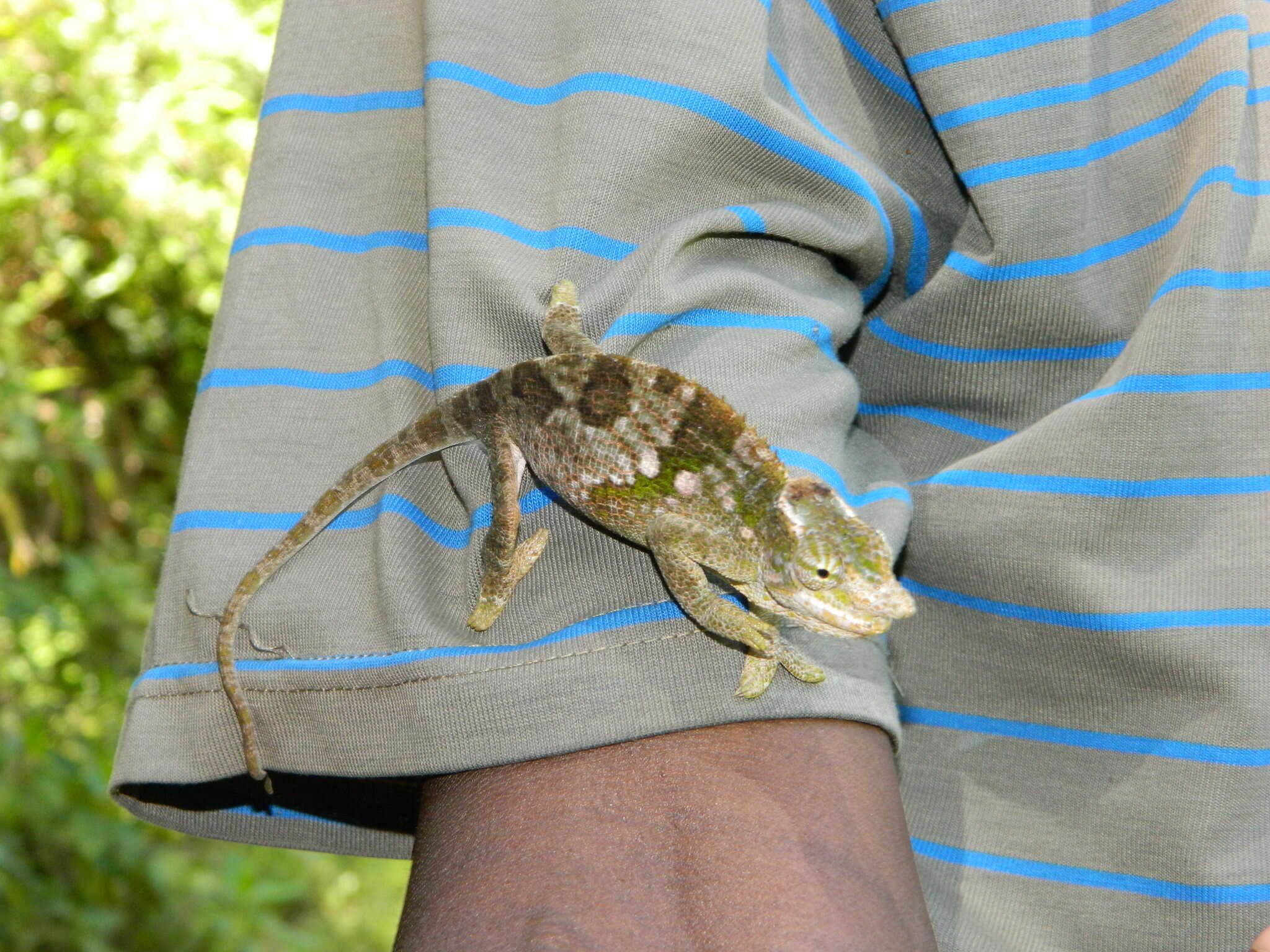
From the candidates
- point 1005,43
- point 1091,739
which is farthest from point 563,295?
point 1091,739

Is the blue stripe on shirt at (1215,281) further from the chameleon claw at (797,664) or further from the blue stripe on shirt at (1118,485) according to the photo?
the chameleon claw at (797,664)

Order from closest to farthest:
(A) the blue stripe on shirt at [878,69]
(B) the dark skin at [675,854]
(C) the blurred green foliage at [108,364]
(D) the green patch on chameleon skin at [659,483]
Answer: (B) the dark skin at [675,854] < (D) the green patch on chameleon skin at [659,483] < (A) the blue stripe on shirt at [878,69] < (C) the blurred green foliage at [108,364]

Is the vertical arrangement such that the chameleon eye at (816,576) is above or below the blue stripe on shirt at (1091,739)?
above

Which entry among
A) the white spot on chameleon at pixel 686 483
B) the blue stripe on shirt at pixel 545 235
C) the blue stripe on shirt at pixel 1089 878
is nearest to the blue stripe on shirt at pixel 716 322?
the blue stripe on shirt at pixel 545 235

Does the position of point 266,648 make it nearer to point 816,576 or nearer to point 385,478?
point 385,478

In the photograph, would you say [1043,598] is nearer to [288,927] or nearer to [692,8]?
[692,8]

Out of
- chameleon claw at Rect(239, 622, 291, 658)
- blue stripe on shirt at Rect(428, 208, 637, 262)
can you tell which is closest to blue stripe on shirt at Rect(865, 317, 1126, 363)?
blue stripe on shirt at Rect(428, 208, 637, 262)
